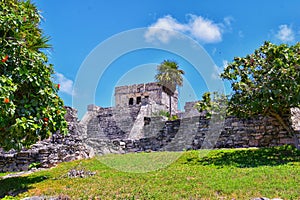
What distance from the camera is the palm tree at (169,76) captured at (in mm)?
35281

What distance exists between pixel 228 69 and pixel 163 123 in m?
5.98

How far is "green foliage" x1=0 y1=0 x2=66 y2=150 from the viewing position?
24.3ft

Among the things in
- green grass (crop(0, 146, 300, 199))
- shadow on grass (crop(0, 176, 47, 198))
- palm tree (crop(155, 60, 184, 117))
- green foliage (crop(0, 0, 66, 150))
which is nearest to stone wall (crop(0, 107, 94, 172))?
green grass (crop(0, 146, 300, 199))

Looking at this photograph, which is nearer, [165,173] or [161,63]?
[165,173]

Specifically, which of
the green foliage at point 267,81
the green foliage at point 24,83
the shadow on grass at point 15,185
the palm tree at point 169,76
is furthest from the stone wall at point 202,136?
the palm tree at point 169,76

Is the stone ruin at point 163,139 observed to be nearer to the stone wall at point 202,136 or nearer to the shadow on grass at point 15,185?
the stone wall at point 202,136

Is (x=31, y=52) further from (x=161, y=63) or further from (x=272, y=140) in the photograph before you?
(x=161, y=63)

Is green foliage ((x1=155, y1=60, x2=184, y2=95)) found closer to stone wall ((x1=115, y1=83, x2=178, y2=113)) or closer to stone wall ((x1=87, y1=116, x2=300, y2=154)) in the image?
stone wall ((x1=115, y1=83, x2=178, y2=113))

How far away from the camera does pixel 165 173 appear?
8.79 m

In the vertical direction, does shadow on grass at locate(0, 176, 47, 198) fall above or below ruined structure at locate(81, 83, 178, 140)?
below

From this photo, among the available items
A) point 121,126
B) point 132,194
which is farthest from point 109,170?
point 121,126

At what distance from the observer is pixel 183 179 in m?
7.89

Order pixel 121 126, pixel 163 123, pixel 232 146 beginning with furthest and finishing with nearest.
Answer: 1. pixel 121 126
2. pixel 163 123
3. pixel 232 146

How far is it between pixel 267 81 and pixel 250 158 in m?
2.79
